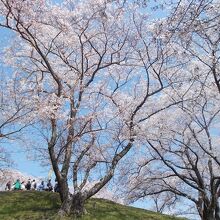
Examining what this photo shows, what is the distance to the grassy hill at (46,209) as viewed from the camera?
20969 millimetres

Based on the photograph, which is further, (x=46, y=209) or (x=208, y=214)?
(x=208, y=214)

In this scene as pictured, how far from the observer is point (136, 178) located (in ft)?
90.6

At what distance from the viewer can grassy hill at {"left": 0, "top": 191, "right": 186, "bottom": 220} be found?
20969mm

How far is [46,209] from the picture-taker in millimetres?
21766

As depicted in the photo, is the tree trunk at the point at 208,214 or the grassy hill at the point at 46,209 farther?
the tree trunk at the point at 208,214

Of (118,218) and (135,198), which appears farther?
(135,198)

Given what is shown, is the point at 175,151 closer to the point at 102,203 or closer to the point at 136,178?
the point at 136,178

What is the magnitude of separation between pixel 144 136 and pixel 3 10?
1005 cm

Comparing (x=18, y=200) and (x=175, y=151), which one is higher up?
(x=175, y=151)

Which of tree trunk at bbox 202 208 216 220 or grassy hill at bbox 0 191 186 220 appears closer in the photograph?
grassy hill at bbox 0 191 186 220

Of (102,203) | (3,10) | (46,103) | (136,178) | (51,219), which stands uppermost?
(3,10)

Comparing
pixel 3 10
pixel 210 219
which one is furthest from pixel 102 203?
pixel 3 10

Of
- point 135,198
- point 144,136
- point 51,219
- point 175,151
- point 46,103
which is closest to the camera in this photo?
point 51,219

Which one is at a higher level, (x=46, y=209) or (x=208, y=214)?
(x=208, y=214)
